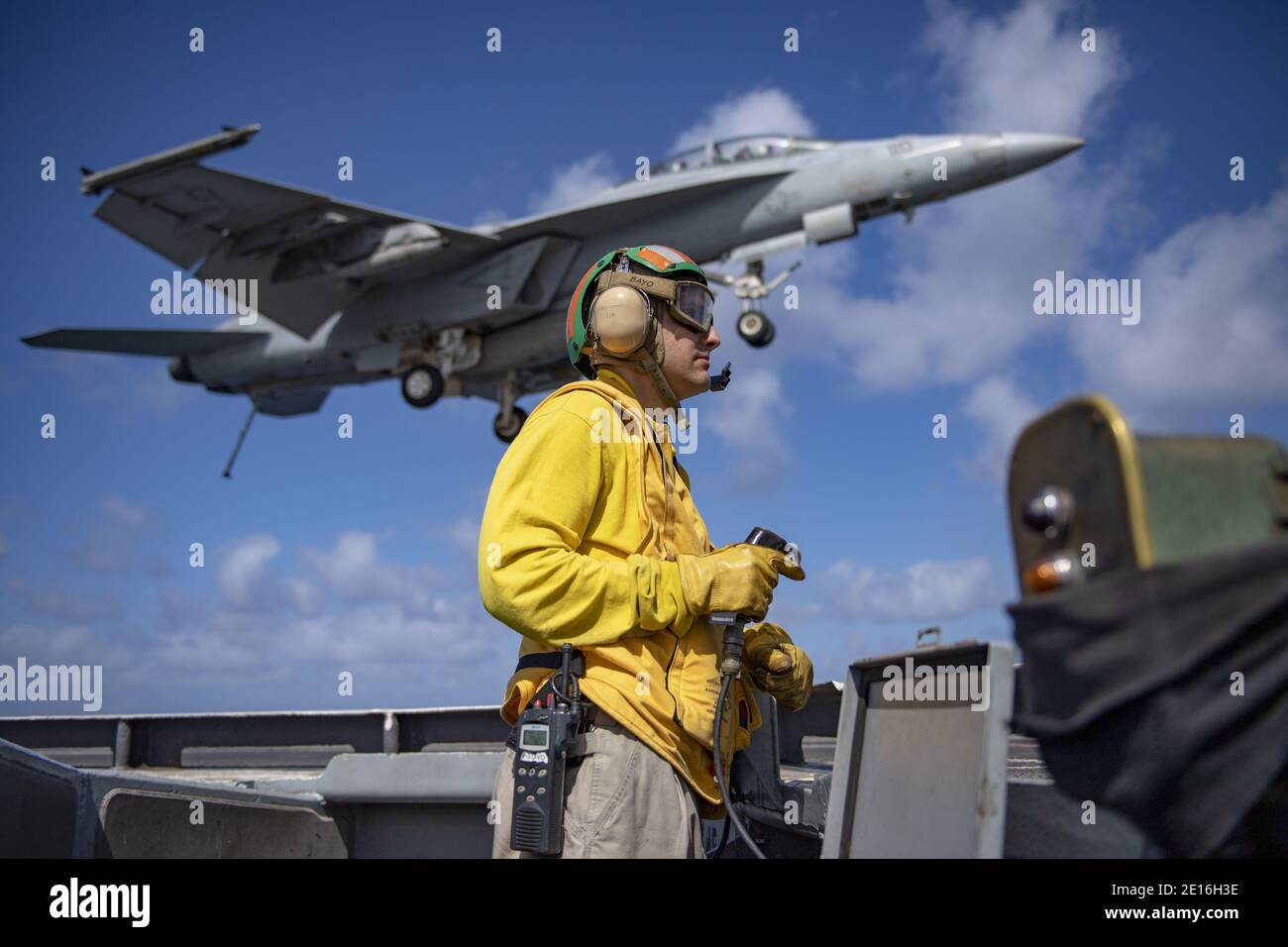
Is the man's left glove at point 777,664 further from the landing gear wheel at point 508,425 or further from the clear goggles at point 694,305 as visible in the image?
the landing gear wheel at point 508,425

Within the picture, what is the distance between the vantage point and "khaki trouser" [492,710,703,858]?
197 centimetres

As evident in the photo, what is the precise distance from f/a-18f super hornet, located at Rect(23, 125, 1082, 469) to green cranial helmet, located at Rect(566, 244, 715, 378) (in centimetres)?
1244

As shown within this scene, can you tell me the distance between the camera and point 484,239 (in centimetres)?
1616

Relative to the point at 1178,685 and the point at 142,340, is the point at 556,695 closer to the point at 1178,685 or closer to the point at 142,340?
the point at 1178,685

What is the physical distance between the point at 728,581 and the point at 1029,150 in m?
14.4

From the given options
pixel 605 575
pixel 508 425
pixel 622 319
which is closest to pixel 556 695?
pixel 605 575

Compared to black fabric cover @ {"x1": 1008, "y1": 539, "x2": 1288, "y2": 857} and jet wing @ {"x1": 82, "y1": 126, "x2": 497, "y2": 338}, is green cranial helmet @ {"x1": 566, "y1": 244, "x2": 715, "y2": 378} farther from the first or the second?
jet wing @ {"x1": 82, "y1": 126, "x2": 497, "y2": 338}

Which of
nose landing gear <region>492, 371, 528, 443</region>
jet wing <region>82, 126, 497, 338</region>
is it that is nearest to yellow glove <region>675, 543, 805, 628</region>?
jet wing <region>82, 126, 497, 338</region>
